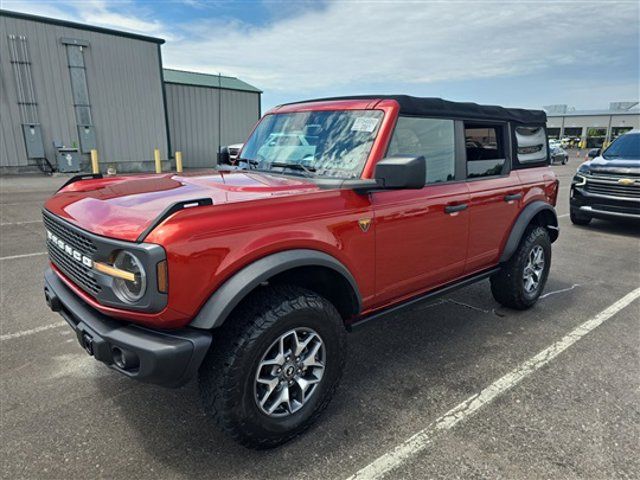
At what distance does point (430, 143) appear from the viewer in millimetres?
3309

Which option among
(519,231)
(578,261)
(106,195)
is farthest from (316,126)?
(578,261)

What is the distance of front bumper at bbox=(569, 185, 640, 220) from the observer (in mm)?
7796

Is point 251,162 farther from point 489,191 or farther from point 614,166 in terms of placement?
point 614,166

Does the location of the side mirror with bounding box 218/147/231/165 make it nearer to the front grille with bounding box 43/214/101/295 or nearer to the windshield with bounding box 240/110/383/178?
the windshield with bounding box 240/110/383/178

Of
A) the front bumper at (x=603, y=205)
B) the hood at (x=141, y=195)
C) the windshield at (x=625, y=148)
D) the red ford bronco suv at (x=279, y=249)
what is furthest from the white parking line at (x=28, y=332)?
the windshield at (x=625, y=148)

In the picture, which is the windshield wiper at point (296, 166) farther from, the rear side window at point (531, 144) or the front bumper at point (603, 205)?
the front bumper at point (603, 205)

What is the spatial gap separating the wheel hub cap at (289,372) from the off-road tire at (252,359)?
41mm

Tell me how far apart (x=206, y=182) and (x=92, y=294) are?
0.99 m

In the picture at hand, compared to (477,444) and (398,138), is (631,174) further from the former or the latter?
Result: (477,444)

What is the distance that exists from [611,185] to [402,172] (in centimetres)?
745

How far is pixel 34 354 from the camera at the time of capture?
11.1 feet

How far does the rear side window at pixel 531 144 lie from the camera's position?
168 inches

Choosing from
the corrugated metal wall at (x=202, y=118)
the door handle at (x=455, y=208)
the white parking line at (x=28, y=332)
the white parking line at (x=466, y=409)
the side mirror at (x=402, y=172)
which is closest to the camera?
the white parking line at (x=466, y=409)

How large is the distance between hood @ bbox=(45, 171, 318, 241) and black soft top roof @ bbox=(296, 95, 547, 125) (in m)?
0.90
